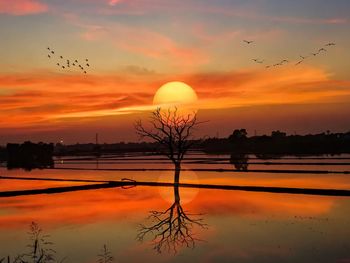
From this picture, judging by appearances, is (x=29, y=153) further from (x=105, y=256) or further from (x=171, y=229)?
(x=105, y=256)

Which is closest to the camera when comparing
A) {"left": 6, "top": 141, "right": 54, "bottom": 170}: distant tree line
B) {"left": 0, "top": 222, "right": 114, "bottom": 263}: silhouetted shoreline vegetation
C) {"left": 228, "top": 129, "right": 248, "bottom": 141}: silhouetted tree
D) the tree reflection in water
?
{"left": 0, "top": 222, "right": 114, "bottom": 263}: silhouetted shoreline vegetation

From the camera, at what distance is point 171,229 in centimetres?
1722

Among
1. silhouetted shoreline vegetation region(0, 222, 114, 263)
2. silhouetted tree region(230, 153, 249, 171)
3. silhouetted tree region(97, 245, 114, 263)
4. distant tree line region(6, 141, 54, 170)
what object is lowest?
silhouetted tree region(97, 245, 114, 263)

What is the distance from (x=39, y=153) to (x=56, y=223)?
2705 inches

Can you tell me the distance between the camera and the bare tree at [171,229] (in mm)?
14992

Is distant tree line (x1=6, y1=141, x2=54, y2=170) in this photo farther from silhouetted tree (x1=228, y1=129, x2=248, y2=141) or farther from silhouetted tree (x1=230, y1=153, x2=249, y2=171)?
silhouetted tree (x1=228, y1=129, x2=248, y2=141)

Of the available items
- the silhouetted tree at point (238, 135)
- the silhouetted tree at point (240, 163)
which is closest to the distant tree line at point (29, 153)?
the silhouetted tree at point (240, 163)

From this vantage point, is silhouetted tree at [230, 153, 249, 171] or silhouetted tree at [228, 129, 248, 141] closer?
silhouetted tree at [230, 153, 249, 171]

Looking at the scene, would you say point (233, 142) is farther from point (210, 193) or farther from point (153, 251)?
point (153, 251)

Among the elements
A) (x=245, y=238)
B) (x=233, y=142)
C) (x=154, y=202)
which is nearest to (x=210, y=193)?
(x=154, y=202)

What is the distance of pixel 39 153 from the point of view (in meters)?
84.3

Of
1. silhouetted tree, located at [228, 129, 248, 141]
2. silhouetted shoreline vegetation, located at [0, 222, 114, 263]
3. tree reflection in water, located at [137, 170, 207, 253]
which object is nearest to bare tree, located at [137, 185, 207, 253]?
tree reflection in water, located at [137, 170, 207, 253]

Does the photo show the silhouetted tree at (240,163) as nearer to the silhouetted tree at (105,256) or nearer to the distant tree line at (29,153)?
the silhouetted tree at (105,256)

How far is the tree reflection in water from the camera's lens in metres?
15.0
